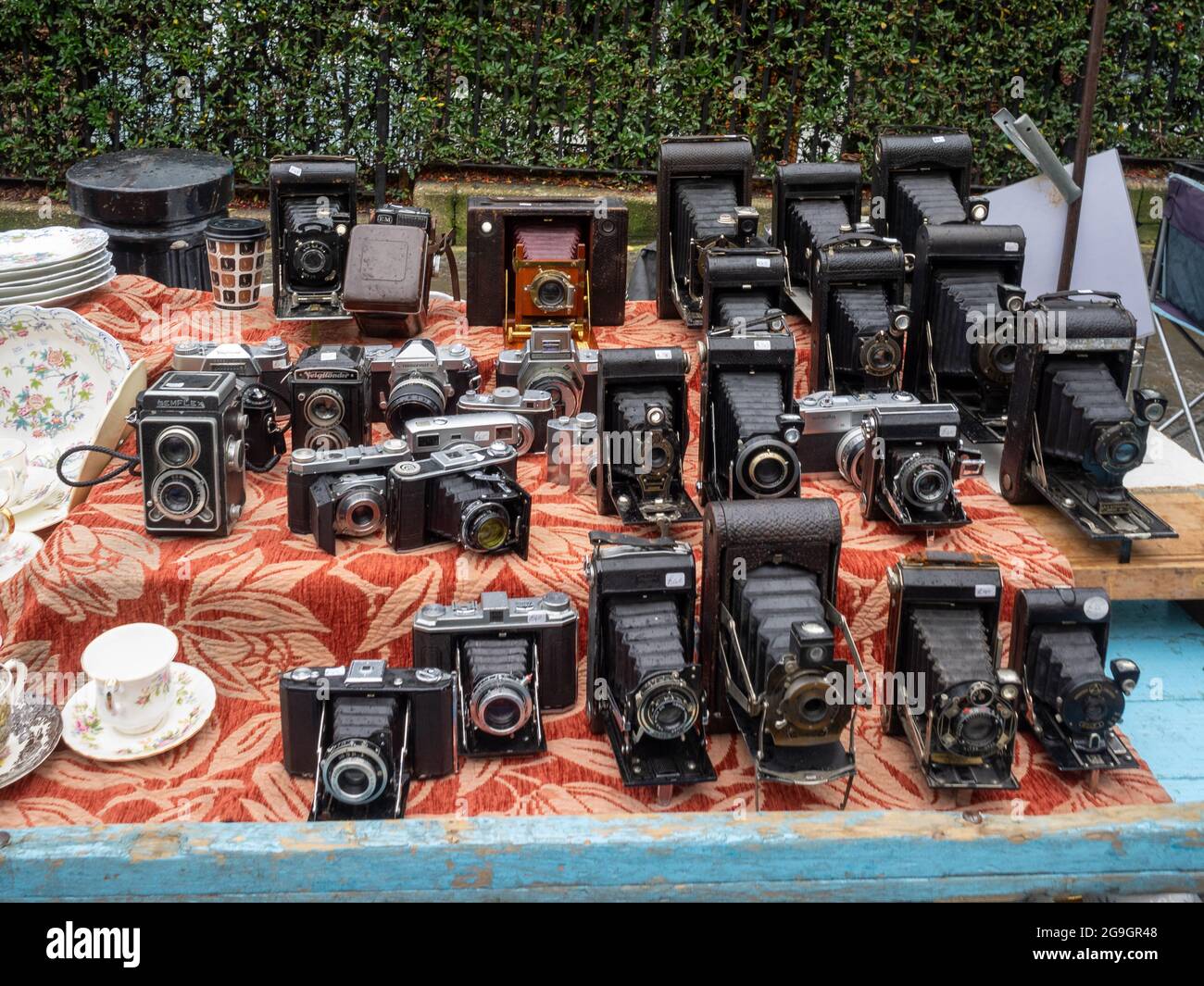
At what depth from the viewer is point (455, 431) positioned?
11.1ft

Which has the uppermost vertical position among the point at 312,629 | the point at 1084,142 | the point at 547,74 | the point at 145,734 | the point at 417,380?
the point at 547,74

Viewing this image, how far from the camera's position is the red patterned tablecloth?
272 centimetres

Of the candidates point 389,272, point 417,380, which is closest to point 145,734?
point 417,380

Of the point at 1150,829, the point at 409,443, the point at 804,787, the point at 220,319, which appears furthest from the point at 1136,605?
the point at 220,319

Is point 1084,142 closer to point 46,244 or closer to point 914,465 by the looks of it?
point 914,465

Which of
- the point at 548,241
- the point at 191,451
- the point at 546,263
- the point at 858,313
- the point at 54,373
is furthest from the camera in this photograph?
the point at 548,241

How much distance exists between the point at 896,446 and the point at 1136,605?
90 cm

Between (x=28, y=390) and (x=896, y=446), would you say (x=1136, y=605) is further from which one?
(x=28, y=390)

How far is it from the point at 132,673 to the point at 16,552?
77cm

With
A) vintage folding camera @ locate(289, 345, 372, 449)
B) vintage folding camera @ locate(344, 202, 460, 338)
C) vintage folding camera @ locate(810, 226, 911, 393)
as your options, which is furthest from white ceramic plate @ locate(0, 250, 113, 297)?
vintage folding camera @ locate(810, 226, 911, 393)

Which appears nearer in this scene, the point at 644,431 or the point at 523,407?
the point at 644,431

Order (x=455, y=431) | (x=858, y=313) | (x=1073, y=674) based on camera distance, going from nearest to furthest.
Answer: (x=1073, y=674), (x=455, y=431), (x=858, y=313)

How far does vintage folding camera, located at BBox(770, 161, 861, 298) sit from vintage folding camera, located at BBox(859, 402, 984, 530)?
4.12ft

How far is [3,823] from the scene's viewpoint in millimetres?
2637
